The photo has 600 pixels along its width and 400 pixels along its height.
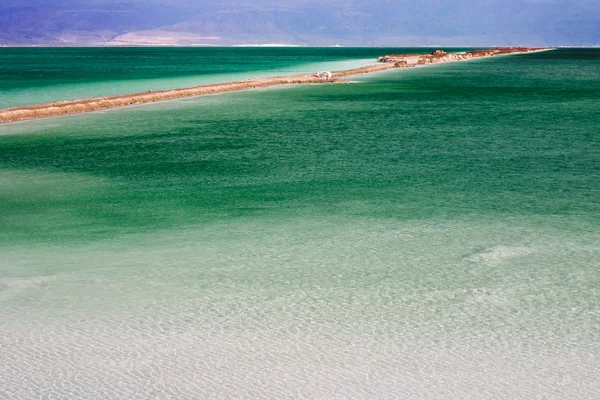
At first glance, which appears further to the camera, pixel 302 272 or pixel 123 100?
pixel 123 100

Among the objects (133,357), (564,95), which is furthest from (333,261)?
(564,95)

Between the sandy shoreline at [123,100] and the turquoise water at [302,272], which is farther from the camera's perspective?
the sandy shoreline at [123,100]

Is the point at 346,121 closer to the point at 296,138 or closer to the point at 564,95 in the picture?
the point at 296,138

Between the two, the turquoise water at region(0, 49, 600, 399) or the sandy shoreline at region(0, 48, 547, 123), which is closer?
the turquoise water at region(0, 49, 600, 399)

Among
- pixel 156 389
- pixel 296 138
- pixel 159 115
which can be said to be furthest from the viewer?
pixel 159 115

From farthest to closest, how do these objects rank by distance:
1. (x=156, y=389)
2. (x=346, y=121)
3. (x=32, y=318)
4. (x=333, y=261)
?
(x=346, y=121), (x=333, y=261), (x=32, y=318), (x=156, y=389)

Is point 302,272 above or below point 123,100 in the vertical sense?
below

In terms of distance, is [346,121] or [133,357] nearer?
[133,357]
